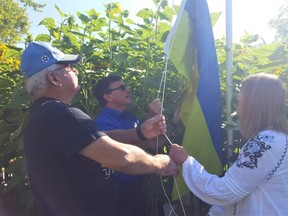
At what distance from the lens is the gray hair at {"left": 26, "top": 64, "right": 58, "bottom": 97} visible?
231 centimetres

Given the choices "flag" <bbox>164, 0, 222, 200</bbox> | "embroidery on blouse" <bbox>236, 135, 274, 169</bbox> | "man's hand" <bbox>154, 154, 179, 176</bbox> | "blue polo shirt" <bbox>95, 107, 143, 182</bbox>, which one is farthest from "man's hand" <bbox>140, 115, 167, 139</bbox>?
"embroidery on blouse" <bbox>236, 135, 274, 169</bbox>

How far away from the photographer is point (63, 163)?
212 cm

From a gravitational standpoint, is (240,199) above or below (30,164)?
below

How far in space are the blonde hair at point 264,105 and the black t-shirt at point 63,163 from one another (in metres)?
0.88

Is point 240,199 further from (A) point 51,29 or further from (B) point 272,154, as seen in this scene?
(A) point 51,29

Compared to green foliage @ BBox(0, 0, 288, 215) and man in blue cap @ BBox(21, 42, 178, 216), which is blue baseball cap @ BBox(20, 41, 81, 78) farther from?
green foliage @ BBox(0, 0, 288, 215)

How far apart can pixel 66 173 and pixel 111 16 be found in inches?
86.0

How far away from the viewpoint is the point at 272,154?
213cm

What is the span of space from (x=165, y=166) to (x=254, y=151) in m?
0.59

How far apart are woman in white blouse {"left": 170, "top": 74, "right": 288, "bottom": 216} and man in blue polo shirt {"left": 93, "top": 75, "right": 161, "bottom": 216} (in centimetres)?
85

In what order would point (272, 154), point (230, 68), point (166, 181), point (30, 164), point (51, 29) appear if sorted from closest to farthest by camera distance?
1. point (272, 154)
2. point (30, 164)
3. point (230, 68)
4. point (166, 181)
5. point (51, 29)

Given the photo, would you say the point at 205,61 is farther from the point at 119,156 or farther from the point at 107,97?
the point at 119,156

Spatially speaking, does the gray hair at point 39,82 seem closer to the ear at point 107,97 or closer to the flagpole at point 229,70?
the ear at point 107,97

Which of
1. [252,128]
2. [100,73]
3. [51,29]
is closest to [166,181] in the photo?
[100,73]
